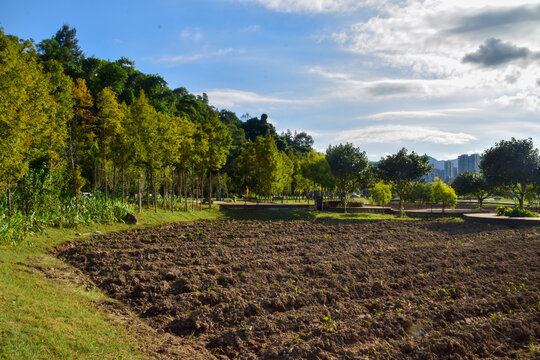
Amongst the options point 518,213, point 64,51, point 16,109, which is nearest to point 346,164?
point 518,213

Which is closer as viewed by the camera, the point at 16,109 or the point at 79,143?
the point at 16,109

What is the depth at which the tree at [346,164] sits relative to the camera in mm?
34844

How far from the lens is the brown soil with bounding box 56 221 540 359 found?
22.4 ft

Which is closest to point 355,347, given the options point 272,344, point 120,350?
point 272,344

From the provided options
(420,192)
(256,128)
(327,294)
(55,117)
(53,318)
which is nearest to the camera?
(53,318)

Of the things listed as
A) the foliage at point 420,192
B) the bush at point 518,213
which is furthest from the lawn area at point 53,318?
the foliage at point 420,192

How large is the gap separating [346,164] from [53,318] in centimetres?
3070

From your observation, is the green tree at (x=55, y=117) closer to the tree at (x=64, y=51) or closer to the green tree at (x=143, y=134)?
the green tree at (x=143, y=134)

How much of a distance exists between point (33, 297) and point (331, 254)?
998 cm

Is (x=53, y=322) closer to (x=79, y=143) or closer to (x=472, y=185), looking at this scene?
(x=79, y=143)

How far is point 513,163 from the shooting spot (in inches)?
1303

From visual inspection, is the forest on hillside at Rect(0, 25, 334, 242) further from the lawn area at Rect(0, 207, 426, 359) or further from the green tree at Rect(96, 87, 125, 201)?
the lawn area at Rect(0, 207, 426, 359)

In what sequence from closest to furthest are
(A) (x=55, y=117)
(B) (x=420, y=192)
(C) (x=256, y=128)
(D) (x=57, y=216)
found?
(D) (x=57, y=216) < (A) (x=55, y=117) < (B) (x=420, y=192) < (C) (x=256, y=128)

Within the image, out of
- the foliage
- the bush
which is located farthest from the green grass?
the foliage
